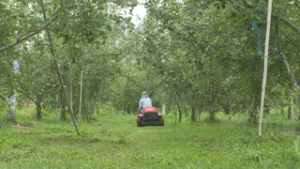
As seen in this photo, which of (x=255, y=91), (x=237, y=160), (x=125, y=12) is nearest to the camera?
(x=237, y=160)

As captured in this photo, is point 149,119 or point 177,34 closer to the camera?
point 177,34

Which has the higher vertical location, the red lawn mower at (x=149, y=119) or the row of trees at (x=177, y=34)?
the row of trees at (x=177, y=34)

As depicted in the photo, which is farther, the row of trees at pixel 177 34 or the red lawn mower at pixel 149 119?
the red lawn mower at pixel 149 119

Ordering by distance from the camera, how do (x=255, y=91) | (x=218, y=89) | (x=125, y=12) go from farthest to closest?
(x=218, y=89)
(x=255, y=91)
(x=125, y=12)

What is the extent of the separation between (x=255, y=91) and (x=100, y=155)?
16.2 ft

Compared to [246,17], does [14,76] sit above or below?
below

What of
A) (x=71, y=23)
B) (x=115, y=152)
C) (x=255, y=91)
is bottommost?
(x=115, y=152)

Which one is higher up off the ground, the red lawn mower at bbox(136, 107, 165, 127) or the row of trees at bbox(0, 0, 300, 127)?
the row of trees at bbox(0, 0, 300, 127)

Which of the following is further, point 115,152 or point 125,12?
point 115,152

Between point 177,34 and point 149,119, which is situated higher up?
point 177,34

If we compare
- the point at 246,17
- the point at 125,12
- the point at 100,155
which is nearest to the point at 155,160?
the point at 100,155

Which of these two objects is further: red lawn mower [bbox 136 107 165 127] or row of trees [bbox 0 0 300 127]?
red lawn mower [bbox 136 107 165 127]

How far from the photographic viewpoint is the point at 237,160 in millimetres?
4262

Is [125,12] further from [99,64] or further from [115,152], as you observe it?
[99,64]
